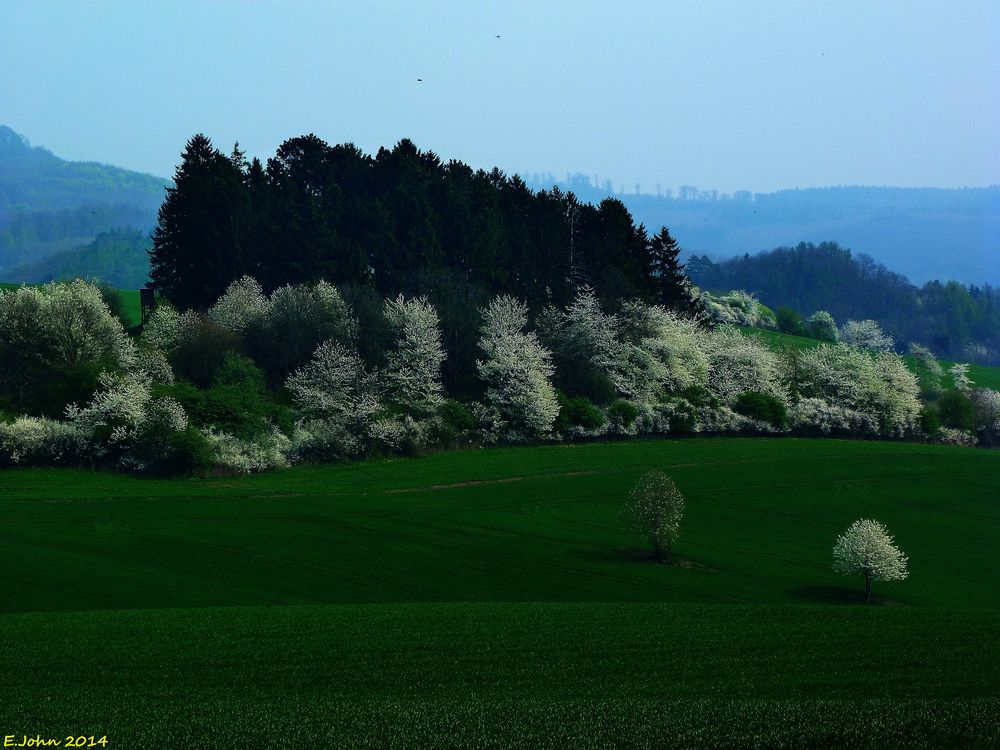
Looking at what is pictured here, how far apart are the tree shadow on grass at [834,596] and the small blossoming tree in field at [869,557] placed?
38 cm

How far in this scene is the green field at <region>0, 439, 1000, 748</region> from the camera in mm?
23016

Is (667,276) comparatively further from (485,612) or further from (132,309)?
(485,612)

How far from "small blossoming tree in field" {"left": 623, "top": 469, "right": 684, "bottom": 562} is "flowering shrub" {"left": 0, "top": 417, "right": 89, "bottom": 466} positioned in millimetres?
31732

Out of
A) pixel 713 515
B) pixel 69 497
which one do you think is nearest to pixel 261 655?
pixel 69 497

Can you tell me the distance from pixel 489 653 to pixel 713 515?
30.4 m

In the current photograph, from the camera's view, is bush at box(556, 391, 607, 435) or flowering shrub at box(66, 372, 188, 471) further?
bush at box(556, 391, 607, 435)

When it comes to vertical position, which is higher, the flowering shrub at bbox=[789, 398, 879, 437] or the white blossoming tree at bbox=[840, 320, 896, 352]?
the white blossoming tree at bbox=[840, 320, 896, 352]

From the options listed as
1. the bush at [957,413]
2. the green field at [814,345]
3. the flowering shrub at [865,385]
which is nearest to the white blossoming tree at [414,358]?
the flowering shrub at [865,385]

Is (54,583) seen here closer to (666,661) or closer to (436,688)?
(436,688)

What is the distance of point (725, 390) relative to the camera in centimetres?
9244

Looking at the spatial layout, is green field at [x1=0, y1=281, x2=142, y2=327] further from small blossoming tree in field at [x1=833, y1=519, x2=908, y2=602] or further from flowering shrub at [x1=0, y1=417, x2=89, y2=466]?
small blossoming tree in field at [x1=833, y1=519, x2=908, y2=602]

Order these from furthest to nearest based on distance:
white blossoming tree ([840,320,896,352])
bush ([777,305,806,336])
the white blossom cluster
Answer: white blossoming tree ([840,320,896,352]) < bush ([777,305,806,336]) < the white blossom cluster

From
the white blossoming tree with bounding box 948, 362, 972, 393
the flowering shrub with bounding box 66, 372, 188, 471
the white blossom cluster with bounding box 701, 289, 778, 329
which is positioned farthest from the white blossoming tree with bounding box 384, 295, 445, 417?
the white blossom cluster with bounding box 701, 289, 778, 329

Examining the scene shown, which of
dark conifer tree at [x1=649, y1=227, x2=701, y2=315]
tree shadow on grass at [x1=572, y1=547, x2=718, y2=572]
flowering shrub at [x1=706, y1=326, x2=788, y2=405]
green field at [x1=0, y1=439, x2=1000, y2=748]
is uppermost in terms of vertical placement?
dark conifer tree at [x1=649, y1=227, x2=701, y2=315]
